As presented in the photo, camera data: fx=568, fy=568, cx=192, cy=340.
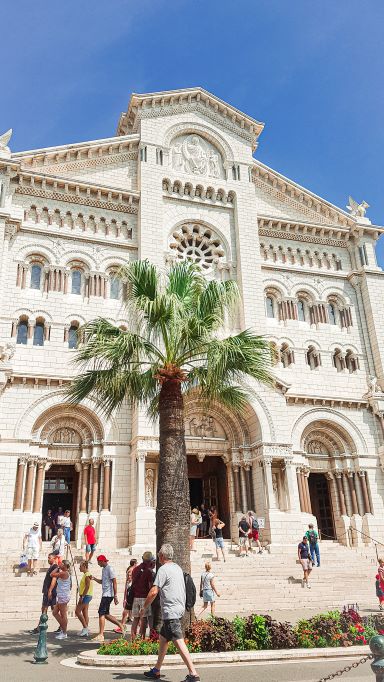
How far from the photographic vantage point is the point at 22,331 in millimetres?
24312

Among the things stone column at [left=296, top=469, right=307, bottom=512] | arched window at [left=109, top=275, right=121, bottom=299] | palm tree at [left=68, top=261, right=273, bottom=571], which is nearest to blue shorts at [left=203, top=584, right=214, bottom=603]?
palm tree at [left=68, top=261, right=273, bottom=571]

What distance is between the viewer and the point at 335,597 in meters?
18.0

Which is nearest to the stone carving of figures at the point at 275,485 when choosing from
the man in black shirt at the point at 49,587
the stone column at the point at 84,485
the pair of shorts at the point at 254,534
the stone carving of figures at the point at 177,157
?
the pair of shorts at the point at 254,534

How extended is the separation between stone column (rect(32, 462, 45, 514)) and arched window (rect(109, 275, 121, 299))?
27.3ft

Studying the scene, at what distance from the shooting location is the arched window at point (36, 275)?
83.3 feet

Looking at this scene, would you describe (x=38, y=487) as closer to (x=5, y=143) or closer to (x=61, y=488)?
(x=61, y=488)

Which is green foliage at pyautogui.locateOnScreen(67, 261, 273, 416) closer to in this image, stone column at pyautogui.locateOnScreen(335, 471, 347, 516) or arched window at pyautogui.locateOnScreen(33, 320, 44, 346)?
arched window at pyautogui.locateOnScreen(33, 320, 44, 346)

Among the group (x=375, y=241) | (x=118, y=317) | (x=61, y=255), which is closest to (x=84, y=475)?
(x=118, y=317)

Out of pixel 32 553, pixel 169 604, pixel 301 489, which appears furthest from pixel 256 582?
pixel 169 604

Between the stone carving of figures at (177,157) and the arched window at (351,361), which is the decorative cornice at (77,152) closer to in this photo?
the stone carving of figures at (177,157)

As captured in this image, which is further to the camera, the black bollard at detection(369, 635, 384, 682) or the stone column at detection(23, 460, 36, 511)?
the stone column at detection(23, 460, 36, 511)

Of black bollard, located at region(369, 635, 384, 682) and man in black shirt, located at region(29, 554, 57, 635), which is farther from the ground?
man in black shirt, located at region(29, 554, 57, 635)

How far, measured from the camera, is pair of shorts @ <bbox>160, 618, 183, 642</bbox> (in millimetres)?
7906

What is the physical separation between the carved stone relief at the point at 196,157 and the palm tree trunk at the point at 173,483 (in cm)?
1945
